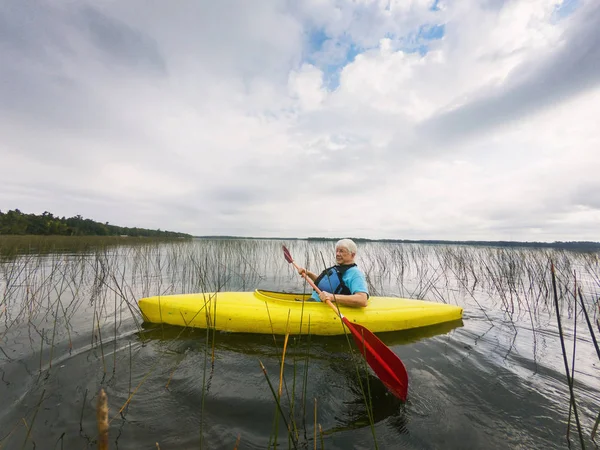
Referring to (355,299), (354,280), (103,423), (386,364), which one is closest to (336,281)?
(354,280)

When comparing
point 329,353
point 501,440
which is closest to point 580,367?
point 501,440

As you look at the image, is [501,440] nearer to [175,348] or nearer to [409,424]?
[409,424]

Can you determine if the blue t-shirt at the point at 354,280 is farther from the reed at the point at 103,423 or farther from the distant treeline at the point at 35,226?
the distant treeline at the point at 35,226

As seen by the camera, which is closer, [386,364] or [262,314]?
[386,364]

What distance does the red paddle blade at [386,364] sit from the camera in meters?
2.29

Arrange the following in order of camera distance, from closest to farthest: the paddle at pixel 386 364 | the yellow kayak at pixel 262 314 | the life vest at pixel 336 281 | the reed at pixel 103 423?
the reed at pixel 103 423
the paddle at pixel 386 364
the yellow kayak at pixel 262 314
the life vest at pixel 336 281

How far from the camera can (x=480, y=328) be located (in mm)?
4316

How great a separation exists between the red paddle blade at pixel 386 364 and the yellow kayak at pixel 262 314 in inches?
40.5

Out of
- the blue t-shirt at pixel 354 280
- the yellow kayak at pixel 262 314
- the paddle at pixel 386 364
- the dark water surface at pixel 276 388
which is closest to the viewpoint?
A: the dark water surface at pixel 276 388

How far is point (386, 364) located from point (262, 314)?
1757mm

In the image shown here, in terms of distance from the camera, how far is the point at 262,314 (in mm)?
3639

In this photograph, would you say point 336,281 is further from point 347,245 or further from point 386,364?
point 386,364

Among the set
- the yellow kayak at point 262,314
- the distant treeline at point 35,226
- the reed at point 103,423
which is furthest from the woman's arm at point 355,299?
the distant treeline at point 35,226

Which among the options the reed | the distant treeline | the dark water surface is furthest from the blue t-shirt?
the distant treeline
